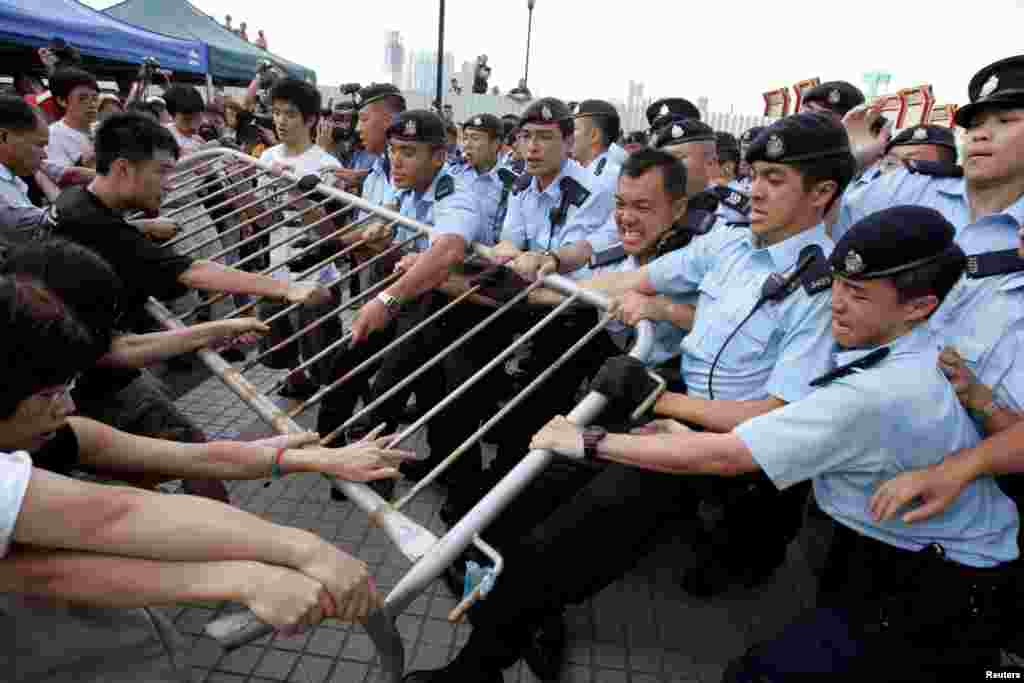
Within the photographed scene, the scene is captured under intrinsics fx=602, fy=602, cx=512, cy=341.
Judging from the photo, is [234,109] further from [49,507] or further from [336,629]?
[49,507]

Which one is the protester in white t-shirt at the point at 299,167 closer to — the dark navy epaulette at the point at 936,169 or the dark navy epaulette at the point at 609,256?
the dark navy epaulette at the point at 609,256

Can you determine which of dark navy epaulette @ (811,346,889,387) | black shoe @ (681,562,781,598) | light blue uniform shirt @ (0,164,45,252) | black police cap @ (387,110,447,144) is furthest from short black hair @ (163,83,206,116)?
dark navy epaulette @ (811,346,889,387)

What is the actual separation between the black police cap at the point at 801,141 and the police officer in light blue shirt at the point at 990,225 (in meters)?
0.48

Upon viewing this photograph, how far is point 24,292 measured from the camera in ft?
3.93

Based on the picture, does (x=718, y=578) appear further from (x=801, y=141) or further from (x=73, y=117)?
(x=73, y=117)

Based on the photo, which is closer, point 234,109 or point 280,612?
point 280,612

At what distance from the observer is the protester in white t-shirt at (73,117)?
489 centimetres

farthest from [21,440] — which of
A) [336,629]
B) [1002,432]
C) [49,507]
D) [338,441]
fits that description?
[1002,432]

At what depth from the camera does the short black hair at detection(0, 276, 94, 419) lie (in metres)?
1.17

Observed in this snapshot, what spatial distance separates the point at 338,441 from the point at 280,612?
222 cm

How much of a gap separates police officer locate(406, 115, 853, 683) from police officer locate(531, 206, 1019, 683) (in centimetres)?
24

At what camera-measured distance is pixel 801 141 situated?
80.2 inches

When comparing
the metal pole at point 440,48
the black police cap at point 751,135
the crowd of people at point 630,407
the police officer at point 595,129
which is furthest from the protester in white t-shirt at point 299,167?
the metal pole at point 440,48

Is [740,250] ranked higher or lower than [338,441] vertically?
higher
